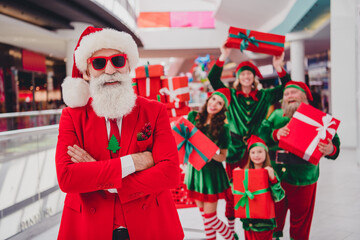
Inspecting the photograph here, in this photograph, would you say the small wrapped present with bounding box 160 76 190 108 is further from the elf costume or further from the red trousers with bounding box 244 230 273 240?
the red trousers with bounding box 244 230 273 240

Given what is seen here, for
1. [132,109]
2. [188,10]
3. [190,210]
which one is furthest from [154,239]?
[188,10]

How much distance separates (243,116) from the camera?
127 inches

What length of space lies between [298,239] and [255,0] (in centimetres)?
1204

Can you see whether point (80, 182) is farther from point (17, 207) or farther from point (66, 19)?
point (66, 19)

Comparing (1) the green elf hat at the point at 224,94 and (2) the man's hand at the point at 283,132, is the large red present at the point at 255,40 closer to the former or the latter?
(1) the green elf hat at the point at 224,94

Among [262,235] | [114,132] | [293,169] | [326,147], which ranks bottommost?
[262,235]

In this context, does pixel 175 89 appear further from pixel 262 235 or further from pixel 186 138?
pixel 262 235

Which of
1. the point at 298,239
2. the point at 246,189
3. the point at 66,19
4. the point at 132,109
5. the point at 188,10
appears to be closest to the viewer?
the point at 132,109

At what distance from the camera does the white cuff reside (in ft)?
4.75

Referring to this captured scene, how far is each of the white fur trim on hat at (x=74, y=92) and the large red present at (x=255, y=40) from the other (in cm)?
188

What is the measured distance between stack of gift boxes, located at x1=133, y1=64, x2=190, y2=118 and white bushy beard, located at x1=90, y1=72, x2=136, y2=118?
194 cm

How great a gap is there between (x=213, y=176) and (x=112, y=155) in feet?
5.34

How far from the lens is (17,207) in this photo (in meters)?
3.51

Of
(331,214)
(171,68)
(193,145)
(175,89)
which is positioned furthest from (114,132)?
(171,68)
